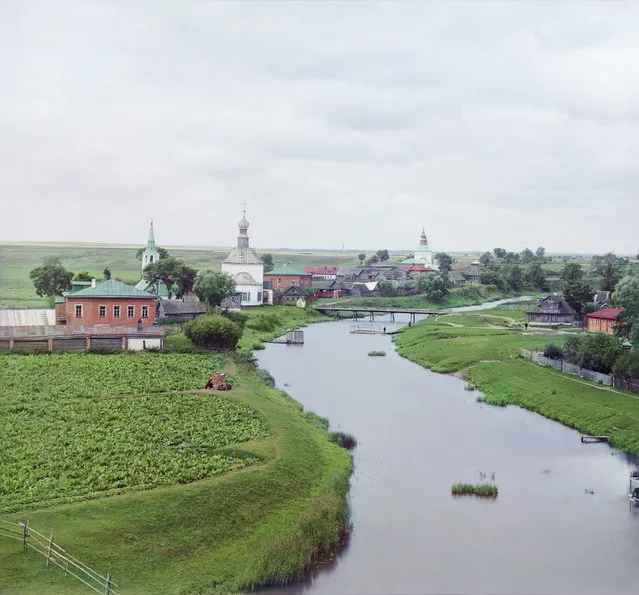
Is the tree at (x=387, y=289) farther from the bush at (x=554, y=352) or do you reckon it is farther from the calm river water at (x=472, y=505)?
the calm river water at (x=472, y=505)

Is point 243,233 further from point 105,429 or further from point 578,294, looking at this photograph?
point 105,429

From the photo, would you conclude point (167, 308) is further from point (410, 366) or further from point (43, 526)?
point (43, 526)

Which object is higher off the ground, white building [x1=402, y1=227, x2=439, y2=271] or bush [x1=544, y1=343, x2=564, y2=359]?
white building [x1=402, y1=227, x2=439, y2=271]

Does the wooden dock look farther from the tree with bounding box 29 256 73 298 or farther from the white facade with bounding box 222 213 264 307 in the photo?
the white facade with bounding box 222 213 264 307

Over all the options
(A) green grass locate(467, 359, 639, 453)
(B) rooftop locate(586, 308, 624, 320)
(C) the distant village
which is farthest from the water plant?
(B) rooftop locate(586, 308, 624, 320)

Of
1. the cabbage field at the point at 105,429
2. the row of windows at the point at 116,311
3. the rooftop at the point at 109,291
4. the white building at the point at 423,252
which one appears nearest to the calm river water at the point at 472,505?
the cabbage field at the point at 105,429

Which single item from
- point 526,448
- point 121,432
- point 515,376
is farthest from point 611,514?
point 515,376
